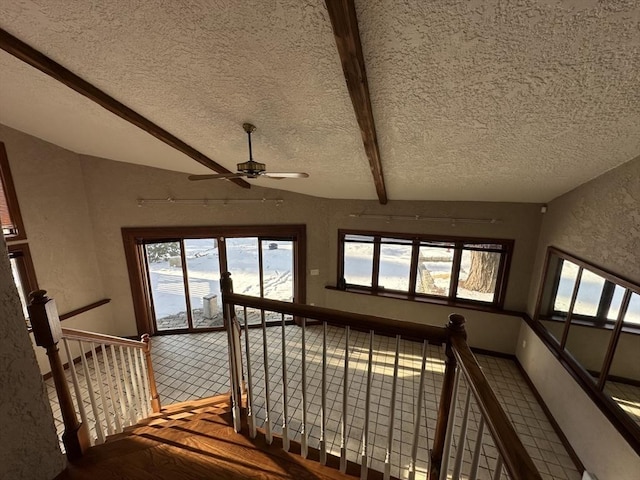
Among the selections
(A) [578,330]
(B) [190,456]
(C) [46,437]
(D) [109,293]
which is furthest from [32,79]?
(A) [578,330]

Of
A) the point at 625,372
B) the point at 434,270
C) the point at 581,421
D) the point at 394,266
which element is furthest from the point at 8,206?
the point at 625,372

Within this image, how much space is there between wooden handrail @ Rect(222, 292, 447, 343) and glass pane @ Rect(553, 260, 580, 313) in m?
3.23

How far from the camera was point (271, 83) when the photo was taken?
6.37 feet

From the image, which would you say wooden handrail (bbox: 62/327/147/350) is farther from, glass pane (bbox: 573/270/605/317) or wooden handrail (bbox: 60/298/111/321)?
glass pane (bbox: 573/270/605/317)

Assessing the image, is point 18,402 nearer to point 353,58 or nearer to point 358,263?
point 353,58

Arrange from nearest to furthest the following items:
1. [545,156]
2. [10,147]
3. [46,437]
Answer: [46,437]
[545,156]
[10,147]

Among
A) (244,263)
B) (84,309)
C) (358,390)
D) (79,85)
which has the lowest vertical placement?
(358,390)

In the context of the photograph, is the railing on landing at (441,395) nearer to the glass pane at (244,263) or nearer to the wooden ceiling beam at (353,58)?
the wooden ceiling beam at (353,58)

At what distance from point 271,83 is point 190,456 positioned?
2.36m

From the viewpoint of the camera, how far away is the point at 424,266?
→ 479cm

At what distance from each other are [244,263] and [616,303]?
197 inches

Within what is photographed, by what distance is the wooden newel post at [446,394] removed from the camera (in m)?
1.17

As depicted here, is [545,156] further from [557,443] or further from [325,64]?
[557,443]

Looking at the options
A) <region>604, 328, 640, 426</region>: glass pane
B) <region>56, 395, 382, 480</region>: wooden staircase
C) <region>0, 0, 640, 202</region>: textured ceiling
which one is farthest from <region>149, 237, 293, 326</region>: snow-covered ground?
<region>604, 328, 640, 426</region>: glass pane
